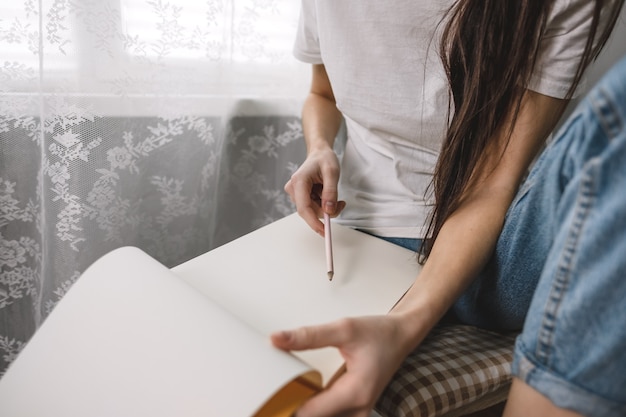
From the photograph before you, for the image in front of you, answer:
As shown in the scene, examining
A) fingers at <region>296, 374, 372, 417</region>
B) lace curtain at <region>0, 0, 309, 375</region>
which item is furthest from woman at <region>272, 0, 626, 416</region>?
lace curtain at <region>0, 0, 309, 375</region>

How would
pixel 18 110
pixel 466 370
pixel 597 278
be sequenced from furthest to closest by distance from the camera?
1. pixel 18 110
2. pixel 466 370
3. pixel 597 278

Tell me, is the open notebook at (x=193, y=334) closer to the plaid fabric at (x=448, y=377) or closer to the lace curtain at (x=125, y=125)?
the plaid fabric at (x=448, y=377)

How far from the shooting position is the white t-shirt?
75 cm

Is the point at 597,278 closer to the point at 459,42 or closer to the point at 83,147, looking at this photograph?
the point at 459,42

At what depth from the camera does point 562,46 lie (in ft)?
2.08

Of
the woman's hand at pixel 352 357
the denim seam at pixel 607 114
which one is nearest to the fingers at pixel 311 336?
the woman's hand at pixel 352 357

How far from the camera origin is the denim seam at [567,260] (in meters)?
0.38

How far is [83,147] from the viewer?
85 cm

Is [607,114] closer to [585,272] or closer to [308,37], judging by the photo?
[585,272]

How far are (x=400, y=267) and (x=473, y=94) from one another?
0.23 m

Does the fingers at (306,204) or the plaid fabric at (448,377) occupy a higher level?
the fingers at (306,204)

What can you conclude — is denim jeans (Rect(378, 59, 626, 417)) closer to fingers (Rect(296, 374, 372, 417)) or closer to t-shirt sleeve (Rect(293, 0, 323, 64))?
fingers (Rect(296, 374, 372, 417))

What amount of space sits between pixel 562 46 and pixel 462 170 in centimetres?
18

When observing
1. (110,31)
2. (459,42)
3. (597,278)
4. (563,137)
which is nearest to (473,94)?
(459,42)
